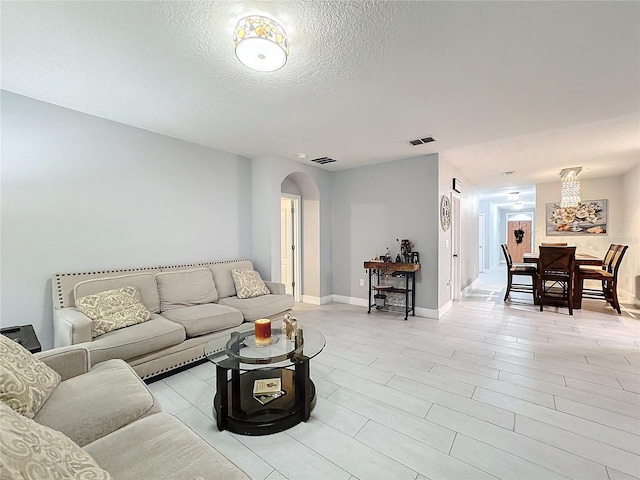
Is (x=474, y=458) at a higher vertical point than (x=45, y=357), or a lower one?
lower

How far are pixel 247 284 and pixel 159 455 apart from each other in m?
2.77

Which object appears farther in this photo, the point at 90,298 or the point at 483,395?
the point at 90,298

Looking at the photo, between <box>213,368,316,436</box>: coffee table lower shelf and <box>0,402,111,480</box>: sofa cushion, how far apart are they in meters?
1.10

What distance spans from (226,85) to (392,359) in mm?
2951

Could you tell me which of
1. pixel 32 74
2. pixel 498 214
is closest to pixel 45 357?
pixel 32 74

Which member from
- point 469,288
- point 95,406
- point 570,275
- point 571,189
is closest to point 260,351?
point 95,406

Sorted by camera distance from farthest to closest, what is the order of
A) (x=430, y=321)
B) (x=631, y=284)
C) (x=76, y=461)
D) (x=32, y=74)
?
1. (x=631, y=284)
2. (x=430, y=321)
3. (x=32, y=74)
4. (x=76, y=461)

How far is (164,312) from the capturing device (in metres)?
3.07

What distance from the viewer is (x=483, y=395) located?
2289 mm

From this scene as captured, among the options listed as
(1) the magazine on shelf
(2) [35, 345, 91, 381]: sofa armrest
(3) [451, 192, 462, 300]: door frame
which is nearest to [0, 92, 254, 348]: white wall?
(2) [35, 345, 91, 381]: sofa armrest

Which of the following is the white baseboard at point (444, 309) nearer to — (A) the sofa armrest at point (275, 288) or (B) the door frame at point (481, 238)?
(A) the sofa armrest at point (275, 288)

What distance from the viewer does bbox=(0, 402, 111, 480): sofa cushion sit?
25.7 inches

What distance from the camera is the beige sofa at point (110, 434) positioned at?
784 mm

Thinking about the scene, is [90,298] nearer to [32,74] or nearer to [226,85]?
[32,74]
